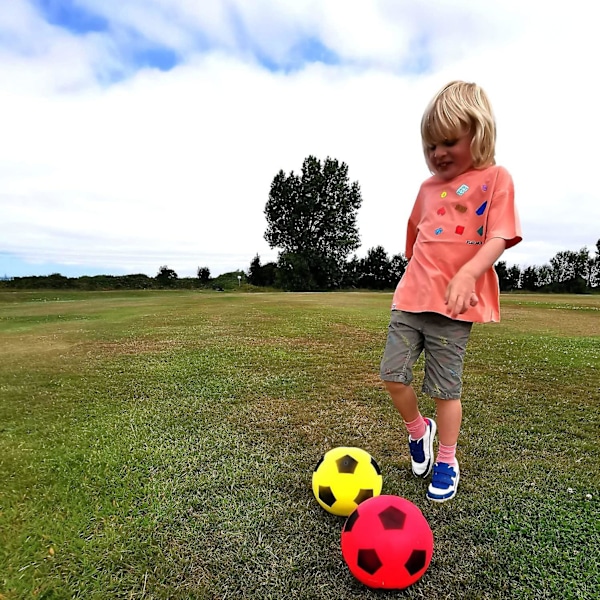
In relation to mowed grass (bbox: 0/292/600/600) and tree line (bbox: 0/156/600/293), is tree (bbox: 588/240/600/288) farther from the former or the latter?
mowed grass (bbox: 0/292/600/600)

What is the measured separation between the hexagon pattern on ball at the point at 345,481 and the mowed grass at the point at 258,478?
8 centimetres

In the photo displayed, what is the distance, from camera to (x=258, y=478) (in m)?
2.59

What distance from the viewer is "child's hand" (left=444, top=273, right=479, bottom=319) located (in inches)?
86.7

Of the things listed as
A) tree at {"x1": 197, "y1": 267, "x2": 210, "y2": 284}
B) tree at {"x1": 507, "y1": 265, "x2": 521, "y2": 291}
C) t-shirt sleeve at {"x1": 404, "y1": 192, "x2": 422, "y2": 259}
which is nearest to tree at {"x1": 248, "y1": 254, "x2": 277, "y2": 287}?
tree at {"x1": 197, "y1": 267, "x2": 210, "y2": 284}

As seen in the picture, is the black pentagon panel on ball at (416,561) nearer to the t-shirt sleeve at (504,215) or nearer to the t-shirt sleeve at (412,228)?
the t-shirt sleeve at (504,215)

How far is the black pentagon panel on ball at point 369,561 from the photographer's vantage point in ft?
5.76

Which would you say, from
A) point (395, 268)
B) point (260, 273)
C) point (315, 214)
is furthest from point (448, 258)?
point (260, 273)

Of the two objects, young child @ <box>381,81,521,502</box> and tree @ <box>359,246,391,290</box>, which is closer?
young child @ <box>381,81,521,502</box>

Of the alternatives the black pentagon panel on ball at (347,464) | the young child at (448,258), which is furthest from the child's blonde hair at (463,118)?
the black pentagon panel on ball at (347,464)

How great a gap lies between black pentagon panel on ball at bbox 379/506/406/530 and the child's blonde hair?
5.99ft

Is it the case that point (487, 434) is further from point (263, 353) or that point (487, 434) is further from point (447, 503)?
point (263, 353)

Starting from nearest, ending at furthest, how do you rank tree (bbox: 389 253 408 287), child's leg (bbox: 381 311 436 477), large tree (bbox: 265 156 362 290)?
child's leg (bbox: 381 311 436 477) → tree (bbox: 389 253 408 287) → large tree (bbox: 265 156 362 290)

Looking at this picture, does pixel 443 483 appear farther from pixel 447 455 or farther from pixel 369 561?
pixel 369 561

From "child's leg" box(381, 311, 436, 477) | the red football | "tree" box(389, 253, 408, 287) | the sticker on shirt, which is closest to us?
the red football
